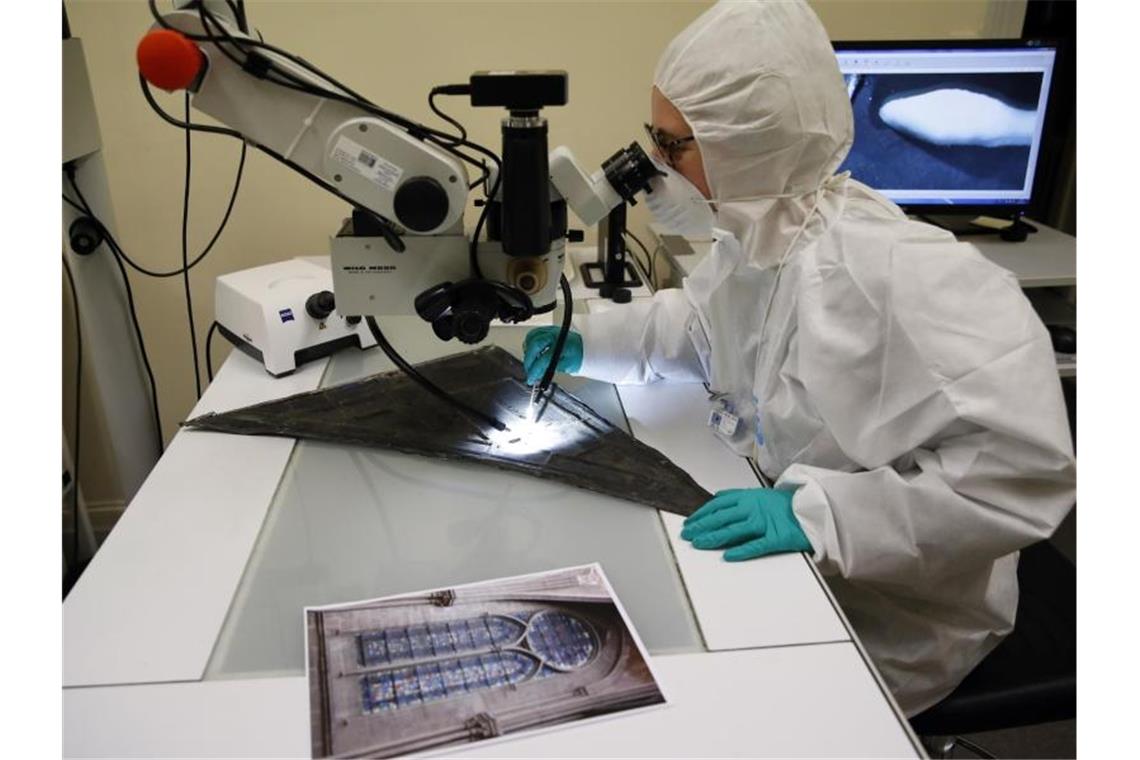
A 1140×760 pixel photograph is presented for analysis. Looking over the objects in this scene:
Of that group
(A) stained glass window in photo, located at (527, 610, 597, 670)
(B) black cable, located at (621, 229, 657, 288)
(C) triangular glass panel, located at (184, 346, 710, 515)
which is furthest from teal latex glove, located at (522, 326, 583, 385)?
(B) black cable, located at (621, 229, 657, 288)

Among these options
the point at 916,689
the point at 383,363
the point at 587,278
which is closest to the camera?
the point at 916,689

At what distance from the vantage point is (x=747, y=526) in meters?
1.00

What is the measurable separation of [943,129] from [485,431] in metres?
1.39

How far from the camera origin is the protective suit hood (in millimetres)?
1054

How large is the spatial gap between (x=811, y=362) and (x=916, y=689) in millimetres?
488

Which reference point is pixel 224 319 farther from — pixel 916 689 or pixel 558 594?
pixel 916 689

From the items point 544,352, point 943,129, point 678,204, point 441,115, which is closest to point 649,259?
point 943,129

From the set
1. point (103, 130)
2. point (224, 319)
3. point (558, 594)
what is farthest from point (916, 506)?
point (103, 130)

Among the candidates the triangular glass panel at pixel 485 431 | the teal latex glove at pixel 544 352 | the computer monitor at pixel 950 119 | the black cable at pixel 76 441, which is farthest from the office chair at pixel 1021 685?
the black cable at pixel 76 441

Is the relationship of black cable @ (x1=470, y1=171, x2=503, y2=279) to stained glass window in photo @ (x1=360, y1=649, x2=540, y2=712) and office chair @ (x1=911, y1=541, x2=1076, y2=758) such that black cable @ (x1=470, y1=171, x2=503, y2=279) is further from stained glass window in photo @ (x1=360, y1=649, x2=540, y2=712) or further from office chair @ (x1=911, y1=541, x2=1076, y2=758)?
office chair @ (x1=911, y1=541, x2=1076, y2=758)

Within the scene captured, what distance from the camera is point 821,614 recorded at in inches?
35.4

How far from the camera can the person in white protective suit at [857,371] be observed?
0.99m

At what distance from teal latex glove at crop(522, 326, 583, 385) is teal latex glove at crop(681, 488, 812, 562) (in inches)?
18.3

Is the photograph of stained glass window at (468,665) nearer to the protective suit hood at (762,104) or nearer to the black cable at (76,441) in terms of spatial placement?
the protective suit hood at (762,104)
